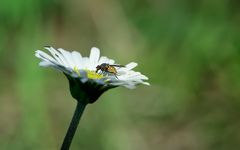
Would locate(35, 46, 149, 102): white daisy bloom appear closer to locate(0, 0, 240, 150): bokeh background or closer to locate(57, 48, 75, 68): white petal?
locate(57, 48, 75, 68): white petal

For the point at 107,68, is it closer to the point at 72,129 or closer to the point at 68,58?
the point at 68,58

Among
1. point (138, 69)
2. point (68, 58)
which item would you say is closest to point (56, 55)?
point (68, 58)

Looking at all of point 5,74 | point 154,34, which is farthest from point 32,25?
point 154,34

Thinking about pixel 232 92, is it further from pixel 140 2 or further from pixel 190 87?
pixel 140 2

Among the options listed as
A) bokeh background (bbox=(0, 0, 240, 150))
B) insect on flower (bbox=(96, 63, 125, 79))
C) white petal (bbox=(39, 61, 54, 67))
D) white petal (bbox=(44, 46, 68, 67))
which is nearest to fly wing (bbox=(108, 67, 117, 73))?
insect on flower (bbox=(96, 63, 125, 79))

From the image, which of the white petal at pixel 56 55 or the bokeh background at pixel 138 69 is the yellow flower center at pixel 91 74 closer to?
the white petal at pixel 56 55

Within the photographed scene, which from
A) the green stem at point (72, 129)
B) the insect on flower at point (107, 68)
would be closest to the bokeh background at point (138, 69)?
the insect on flower at point (107, 68)
